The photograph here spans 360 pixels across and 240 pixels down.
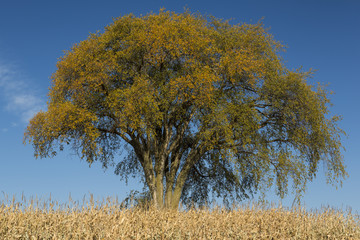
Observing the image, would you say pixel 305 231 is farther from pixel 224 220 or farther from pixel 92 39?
pixel 92 39

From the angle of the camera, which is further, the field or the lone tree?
the lone tree

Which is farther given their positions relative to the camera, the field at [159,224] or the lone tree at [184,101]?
the lone tree at [184,101]

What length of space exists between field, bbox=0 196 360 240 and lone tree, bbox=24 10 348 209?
8282mm

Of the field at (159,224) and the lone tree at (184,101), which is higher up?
the lone tree at (184,101)

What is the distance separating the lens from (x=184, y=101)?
76.8 feet

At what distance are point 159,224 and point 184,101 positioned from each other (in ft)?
41.0

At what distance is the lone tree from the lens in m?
22.6

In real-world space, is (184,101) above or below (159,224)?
above

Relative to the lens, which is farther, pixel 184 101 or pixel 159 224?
pixel 184 101

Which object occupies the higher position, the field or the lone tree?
the lone tree

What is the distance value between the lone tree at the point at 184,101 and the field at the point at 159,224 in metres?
8.28

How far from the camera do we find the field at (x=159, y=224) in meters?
10.1

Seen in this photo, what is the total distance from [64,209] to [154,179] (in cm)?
1205

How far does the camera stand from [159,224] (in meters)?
11.8
